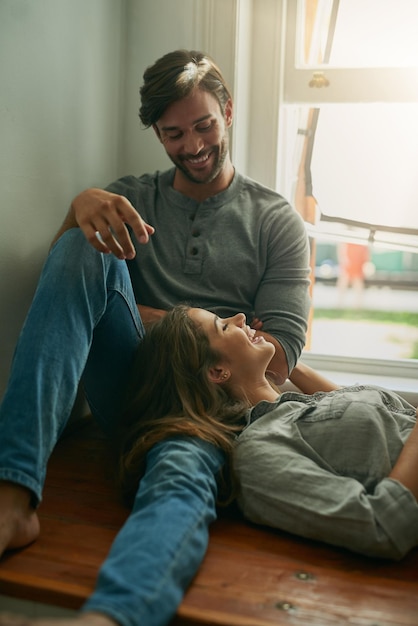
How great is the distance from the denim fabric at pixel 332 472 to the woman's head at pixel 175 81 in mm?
880

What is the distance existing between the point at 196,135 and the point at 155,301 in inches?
18.9

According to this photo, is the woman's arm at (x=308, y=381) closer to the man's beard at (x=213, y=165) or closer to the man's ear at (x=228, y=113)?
the man's beard at (x=213, y=165)

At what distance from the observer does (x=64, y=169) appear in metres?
2.01

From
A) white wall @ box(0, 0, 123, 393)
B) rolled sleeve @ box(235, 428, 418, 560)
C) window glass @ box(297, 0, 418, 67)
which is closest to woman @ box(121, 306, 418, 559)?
rolled sleeve @ box(235, 428, 418, 560)

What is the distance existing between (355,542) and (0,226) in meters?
1.11

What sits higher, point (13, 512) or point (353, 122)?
point (353, 122)

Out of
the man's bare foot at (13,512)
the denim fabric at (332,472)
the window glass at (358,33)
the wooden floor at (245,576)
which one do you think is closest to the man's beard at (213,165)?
the window glass at (358,33)

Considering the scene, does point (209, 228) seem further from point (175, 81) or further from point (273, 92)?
point (273, 92)

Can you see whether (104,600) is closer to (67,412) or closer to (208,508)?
(208,508)

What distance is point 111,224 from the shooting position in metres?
1.51

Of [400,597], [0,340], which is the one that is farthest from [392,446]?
[0,340]

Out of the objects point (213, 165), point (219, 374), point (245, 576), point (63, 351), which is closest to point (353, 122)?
point (213, 165)

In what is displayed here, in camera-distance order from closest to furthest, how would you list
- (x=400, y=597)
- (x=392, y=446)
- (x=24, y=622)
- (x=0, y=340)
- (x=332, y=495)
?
(x=24, y=622)
(x=400, y=597)
(x=332, y=495)
(x=392, y=446)
(x=0, y=340)

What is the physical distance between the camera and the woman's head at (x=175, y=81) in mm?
1879
